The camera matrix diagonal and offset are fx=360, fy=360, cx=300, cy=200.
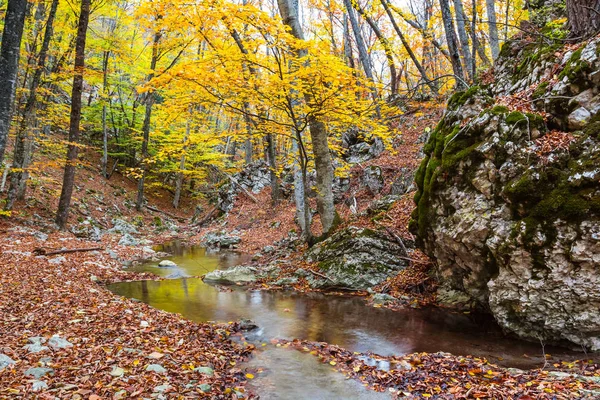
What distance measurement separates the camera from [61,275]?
7711 millimetres

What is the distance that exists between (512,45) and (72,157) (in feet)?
42.3

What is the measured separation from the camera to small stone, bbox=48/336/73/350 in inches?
155

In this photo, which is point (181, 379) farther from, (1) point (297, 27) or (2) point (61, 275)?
(1) point (297, 27)

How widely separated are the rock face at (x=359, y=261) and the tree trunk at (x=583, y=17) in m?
5.37

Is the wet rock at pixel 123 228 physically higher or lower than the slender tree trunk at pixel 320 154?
lower

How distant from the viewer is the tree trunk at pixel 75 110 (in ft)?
37.6

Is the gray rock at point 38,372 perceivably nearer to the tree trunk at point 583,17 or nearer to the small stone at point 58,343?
the small stone at point 58,343

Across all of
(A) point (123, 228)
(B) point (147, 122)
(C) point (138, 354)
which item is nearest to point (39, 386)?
(C) point (138, 354)

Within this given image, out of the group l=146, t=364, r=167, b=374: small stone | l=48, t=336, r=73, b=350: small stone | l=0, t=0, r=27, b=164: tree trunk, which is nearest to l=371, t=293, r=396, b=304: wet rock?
l=146, t=364, r=167, b=374: small stone

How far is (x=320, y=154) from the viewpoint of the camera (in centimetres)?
1026

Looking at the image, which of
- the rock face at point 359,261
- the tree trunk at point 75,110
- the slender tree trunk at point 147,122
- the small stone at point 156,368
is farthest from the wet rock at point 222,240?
the small stone at point 156,368

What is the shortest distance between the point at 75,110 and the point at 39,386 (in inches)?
449

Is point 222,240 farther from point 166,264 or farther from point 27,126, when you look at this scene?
point 27,126

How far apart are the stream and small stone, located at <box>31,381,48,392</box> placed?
1.94m
